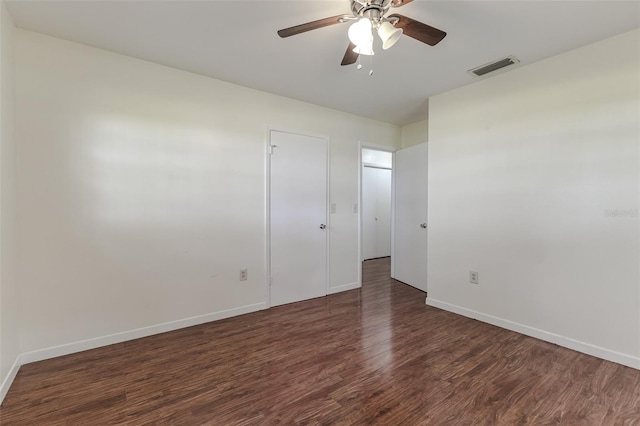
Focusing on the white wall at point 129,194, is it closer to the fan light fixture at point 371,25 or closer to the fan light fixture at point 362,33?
the fan light fixture at point 371,25

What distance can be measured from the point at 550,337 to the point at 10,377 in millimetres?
4063

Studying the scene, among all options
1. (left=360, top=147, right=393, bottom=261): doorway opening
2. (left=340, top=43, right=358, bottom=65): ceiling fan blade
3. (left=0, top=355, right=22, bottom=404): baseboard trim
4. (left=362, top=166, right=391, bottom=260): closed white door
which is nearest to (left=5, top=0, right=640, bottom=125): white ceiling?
(left=340, top=43, right=358, bottom=65): ceiling fan blade

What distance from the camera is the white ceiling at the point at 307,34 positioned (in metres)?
1.83

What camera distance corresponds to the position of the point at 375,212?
6234 millimetres

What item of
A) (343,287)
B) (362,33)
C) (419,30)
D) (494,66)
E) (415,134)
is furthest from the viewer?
(415,134)

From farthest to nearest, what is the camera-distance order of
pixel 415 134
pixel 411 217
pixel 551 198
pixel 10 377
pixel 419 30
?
pixel 415 134 < pixel 411 217 < pixel 551 198 < pixel 10 377 < pixel 419 30

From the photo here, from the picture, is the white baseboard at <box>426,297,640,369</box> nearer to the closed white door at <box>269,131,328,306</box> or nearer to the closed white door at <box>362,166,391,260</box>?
the closed white door at <box>269,131,328,306</box>

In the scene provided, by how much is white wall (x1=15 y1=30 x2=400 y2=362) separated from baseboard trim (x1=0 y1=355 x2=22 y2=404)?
10cm

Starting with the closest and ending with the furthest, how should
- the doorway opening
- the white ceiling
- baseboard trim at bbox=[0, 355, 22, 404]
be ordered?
baseboard trim at bbox=[0, 355, 22, 404], the white ceiling, the doorway opening

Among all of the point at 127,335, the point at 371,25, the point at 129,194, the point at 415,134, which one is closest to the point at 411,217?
the point at 415,134

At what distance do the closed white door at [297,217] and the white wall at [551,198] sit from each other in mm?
1471

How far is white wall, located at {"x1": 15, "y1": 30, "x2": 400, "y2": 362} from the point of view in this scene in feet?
7.04

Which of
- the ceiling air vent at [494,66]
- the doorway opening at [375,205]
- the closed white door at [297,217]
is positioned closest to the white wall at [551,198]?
the ceiling air vent at [494,66]

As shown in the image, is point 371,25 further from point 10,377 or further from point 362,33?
point 10,377
